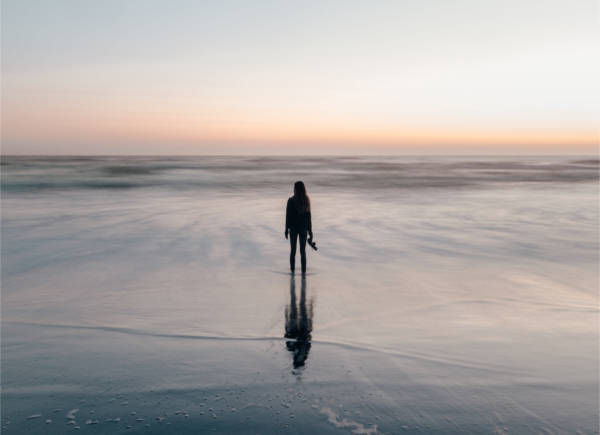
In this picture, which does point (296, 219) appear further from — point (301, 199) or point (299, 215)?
point (301, 199)

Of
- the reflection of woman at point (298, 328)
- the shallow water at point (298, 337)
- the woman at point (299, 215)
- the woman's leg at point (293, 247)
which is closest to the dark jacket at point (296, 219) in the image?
the woman at point (299, 215)

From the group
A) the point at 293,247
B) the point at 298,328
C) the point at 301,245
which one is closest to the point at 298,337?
the point at 298,328

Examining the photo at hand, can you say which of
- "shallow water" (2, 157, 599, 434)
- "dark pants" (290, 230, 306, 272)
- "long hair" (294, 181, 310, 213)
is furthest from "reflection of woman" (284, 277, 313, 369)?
"long hair" (294, 181, 310, 213)

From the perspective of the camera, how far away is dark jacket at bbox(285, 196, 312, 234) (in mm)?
8875

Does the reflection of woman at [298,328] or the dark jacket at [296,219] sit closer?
the reflection of woman at [298,328]

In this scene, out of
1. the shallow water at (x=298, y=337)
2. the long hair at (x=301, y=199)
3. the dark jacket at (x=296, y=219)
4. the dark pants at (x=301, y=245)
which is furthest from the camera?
the dark pants at (x=301, y=245)

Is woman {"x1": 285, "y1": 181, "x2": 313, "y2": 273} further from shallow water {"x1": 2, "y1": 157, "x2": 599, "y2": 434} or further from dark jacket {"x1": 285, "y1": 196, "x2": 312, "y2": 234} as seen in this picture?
shallow water {"x1": 2, "y1": 157, "x2": 599, "y2": 434}

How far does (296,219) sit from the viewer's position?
352 inches

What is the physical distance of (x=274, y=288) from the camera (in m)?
8.05

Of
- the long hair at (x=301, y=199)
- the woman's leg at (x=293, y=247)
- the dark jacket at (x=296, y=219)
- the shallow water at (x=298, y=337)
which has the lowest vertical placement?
the shallow water at (x=298, y=337)

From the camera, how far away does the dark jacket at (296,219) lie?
888 centimetres

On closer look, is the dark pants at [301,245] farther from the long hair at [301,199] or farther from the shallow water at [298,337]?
the long hair at [301,199]

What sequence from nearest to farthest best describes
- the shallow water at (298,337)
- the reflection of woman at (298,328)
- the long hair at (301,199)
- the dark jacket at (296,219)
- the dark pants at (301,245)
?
the shallow water at (298,337) → the reflection of woman at (298,328) → the long hair at (301,199) → the dark jacket at (296,219) → the dark pants at (301,245)

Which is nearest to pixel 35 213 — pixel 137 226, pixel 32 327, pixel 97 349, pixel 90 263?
pixel 137 226
